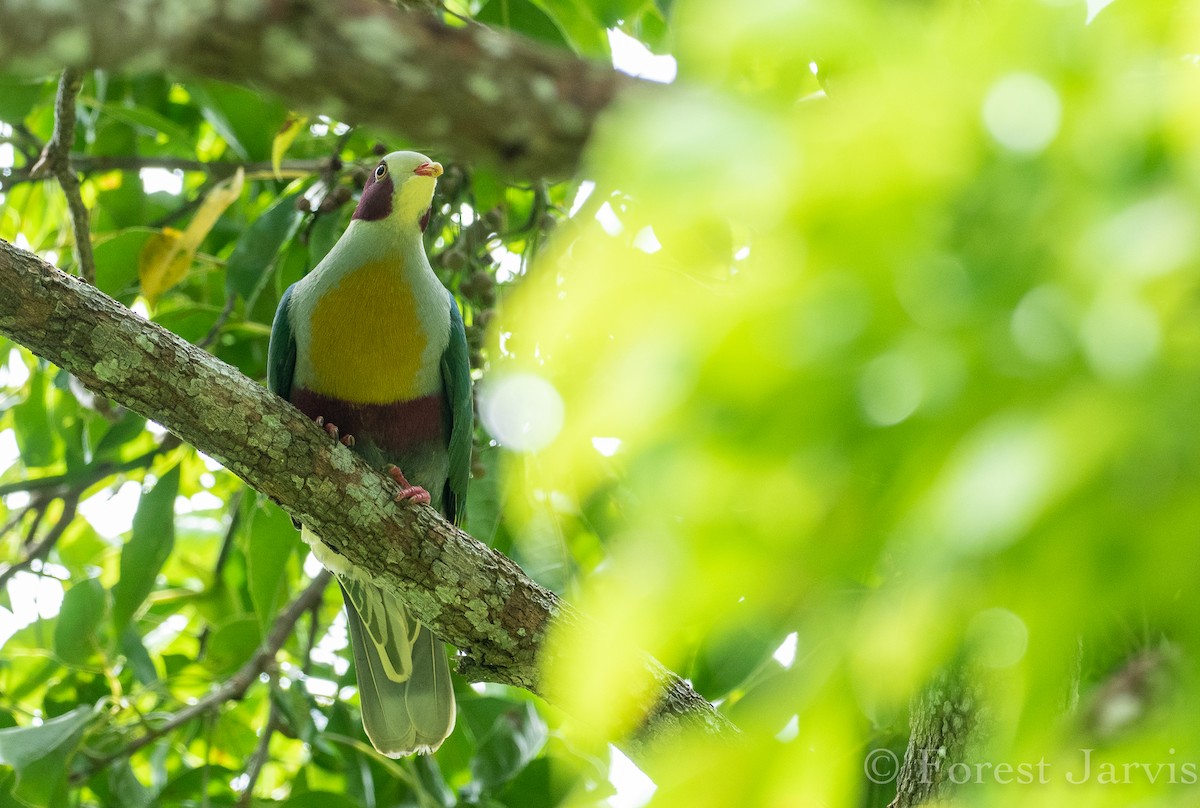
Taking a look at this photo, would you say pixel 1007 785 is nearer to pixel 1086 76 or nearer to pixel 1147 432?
pixel 1147 432

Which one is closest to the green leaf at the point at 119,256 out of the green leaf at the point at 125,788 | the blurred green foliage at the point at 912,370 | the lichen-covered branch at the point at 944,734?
the green leaf at the point at 125,788

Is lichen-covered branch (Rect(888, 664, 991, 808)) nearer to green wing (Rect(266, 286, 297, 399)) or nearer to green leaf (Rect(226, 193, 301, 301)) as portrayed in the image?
green wing (Rect(266, 286, 297, 399))

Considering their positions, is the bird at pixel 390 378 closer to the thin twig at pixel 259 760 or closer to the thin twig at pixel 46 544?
the thin twig at pixel 259 760

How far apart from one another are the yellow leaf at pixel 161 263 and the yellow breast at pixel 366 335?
0.41 meters

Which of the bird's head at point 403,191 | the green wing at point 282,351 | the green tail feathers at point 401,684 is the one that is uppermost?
the bird's head at point 403,191

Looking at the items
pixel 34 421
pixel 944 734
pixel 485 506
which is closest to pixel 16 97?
pixel 34 421

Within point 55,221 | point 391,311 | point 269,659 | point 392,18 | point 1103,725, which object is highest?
point 392,18

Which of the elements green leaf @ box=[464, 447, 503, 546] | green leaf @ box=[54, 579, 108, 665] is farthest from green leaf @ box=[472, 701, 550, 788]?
green leaf @ box=[54, 579, 108, 665]

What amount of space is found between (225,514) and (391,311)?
148cm

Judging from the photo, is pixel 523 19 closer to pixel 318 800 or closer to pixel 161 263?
pixel 161 263

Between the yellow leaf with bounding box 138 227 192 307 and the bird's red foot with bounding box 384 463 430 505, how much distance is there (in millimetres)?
724

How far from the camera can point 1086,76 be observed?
2.17 ft

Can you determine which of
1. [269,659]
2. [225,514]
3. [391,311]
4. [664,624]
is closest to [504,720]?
[269,659]

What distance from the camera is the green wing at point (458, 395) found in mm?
2807
